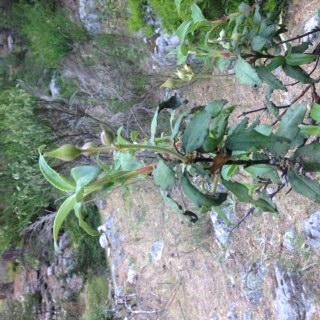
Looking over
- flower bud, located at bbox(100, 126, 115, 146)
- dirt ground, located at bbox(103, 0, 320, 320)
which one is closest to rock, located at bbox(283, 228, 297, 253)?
dirt ground, located at bbox(103, 0, 320, 320)

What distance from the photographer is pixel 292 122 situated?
976mm

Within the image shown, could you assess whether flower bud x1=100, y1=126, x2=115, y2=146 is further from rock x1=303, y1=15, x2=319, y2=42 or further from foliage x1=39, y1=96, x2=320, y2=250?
rock x1=303, y1=15, x2=319, y2=42

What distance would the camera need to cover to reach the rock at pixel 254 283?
7.46 feet

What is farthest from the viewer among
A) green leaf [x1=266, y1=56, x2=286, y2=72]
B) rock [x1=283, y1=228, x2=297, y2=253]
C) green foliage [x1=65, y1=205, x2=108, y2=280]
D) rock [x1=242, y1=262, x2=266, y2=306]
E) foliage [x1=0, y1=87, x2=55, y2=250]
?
green foliage [x1=65, y1=205, x2=108, y2=280]

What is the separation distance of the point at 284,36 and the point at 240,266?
120cm

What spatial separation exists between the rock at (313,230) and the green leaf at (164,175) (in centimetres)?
124

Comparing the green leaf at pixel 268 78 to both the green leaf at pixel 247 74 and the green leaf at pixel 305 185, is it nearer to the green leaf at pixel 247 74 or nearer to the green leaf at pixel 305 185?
the green leaf at pixel 247 74

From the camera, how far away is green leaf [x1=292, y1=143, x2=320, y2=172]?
3.18 ft

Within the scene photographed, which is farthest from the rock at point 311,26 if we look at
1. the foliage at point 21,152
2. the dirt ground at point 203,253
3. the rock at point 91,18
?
the rock at point 91,18

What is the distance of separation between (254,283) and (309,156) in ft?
4.88

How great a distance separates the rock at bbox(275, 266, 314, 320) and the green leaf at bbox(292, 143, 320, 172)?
1175 mm

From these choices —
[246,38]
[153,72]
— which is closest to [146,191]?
[153,72]

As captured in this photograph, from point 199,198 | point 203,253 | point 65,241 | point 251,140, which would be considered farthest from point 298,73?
point 65,241

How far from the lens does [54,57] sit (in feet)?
13.1
